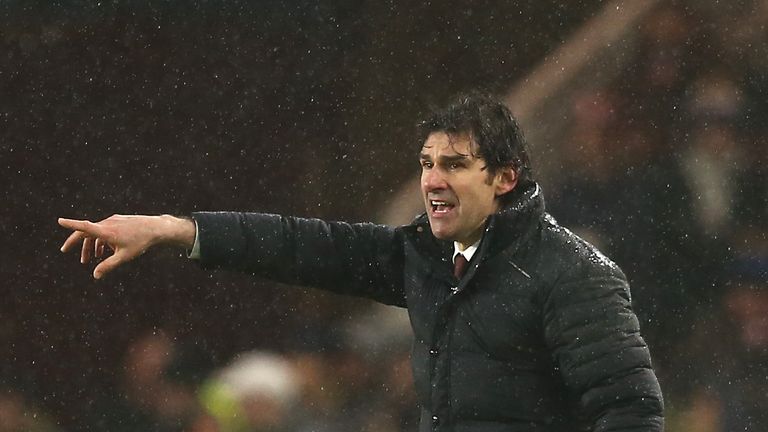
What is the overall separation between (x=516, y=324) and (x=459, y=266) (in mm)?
151

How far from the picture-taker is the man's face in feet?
6.45

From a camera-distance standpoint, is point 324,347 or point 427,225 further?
point 324,347

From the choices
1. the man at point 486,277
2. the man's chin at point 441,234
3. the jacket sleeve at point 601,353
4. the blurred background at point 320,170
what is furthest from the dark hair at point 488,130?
the blurred background at point 320,170

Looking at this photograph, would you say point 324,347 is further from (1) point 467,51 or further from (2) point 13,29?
(2) point 13,29

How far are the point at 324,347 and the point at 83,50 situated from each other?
1.05m

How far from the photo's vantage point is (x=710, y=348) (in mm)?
3586

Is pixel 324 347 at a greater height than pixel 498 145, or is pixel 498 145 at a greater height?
pixel 324 347

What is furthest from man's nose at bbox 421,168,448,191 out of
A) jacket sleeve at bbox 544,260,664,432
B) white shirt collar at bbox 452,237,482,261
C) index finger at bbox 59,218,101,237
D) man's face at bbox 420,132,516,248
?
index finger at bbox 59,218,101,237

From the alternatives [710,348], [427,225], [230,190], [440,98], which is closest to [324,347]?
[230,190]

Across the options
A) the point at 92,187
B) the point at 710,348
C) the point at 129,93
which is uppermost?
the point at 129,93

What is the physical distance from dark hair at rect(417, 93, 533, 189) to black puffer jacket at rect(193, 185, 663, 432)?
0.05m

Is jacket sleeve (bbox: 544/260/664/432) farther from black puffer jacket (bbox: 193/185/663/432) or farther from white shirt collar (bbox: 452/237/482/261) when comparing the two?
white shirt collar (bbox: 452/237/482/261)

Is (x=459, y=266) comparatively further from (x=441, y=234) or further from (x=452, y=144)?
(x=452, y=144)

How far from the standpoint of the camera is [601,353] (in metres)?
1.80
